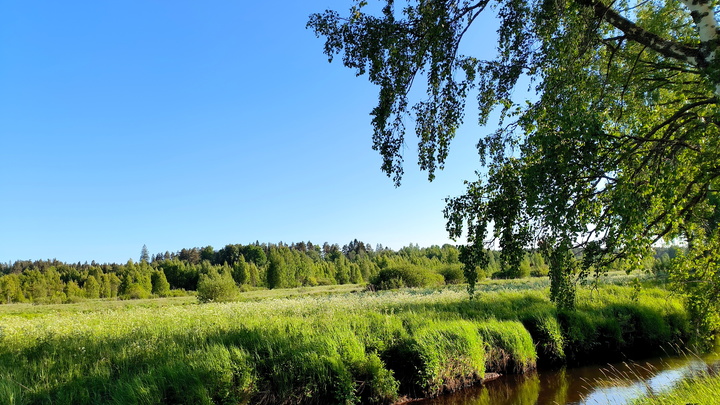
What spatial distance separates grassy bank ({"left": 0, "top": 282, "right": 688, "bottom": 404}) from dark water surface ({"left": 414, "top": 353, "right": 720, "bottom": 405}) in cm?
61

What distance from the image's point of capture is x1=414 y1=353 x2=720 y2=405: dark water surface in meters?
11.1

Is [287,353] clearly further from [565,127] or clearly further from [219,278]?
[219,278]

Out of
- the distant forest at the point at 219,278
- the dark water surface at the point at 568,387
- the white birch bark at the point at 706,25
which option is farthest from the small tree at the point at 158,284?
the white birch bark at the point at 706,25

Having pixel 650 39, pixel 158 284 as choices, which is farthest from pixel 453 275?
pixel 158 284

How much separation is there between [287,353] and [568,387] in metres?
9.42

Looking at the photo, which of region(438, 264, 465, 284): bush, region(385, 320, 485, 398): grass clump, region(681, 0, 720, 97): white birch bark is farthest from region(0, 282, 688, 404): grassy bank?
region(438, 264, 465, 284): bush

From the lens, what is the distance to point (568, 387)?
495 inches

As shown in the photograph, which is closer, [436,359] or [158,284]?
[436,359]

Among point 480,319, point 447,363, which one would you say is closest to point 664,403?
point 447,363

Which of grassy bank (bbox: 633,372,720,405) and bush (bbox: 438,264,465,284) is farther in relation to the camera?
bush (bbox: 438,264,465,284)

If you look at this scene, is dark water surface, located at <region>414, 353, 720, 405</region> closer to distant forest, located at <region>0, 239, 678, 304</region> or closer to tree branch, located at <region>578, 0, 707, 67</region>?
tree branch, located at <region>578, 0, 707, 67</region>

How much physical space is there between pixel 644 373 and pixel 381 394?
10454 mm

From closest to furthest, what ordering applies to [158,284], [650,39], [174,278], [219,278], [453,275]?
[650,39] → [219,278] → [453,275] → [158,284] → [174,278]

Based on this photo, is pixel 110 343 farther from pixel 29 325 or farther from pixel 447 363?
pixel 447 363
